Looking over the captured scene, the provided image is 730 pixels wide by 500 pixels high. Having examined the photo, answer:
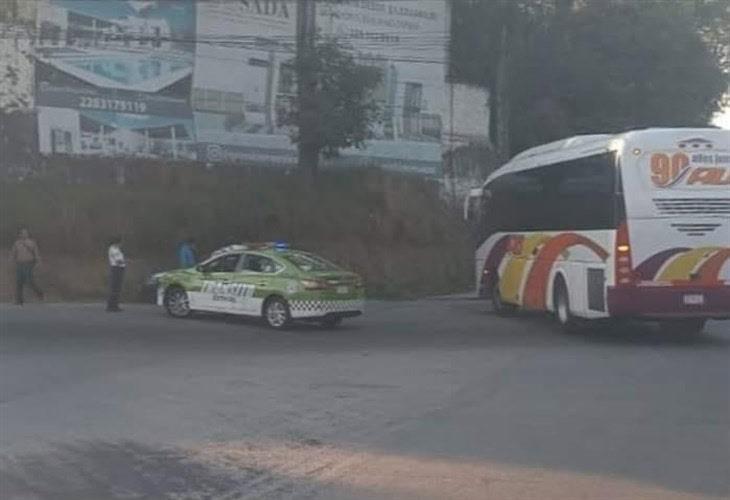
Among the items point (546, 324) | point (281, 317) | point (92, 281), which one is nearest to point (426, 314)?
point (546, 324)

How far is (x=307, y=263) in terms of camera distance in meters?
24.7

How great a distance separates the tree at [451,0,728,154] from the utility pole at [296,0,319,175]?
9044 millimetres

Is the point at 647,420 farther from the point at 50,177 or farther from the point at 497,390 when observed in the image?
the point at 50,177

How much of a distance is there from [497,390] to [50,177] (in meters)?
24.2

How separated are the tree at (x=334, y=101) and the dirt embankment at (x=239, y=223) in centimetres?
185

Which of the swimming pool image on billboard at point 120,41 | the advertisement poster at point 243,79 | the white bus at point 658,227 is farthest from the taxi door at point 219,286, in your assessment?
the advertisement poster at point 243,79

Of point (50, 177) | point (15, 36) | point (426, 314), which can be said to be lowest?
point (426, 314)

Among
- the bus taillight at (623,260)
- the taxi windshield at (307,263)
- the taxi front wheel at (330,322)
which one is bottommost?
the taxi front wheel at (330,322)

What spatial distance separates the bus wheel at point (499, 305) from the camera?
2905 centimetres

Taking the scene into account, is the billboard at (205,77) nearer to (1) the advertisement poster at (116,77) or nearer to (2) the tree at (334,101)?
(1) the advertisement poster at (116,77)

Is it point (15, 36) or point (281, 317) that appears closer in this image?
point (281, 317)

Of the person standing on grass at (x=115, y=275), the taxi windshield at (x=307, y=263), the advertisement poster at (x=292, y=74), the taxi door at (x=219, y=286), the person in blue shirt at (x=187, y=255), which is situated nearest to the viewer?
the taxi windshield at (x=307, y=263)

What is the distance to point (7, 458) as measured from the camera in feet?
35.7

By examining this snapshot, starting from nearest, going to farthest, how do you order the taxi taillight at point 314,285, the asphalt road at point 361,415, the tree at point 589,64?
the asphalt road at point 361,415, the taxi taillight at point 314,285, the tree at point 589,64
